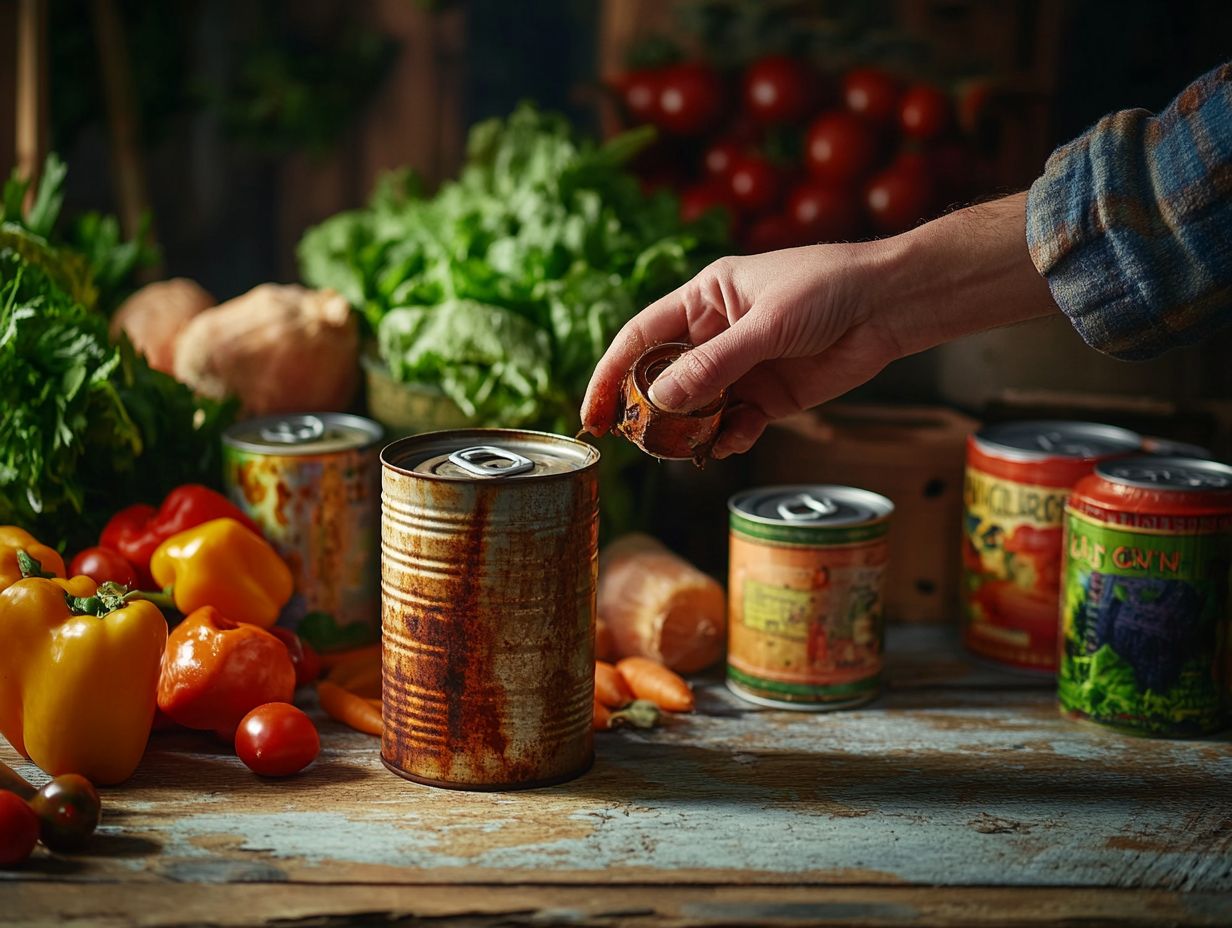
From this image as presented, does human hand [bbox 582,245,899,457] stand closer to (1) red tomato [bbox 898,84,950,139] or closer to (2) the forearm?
(2) the forearm

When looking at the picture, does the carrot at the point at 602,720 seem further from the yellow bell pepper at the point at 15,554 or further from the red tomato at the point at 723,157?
the red tomato at the point at 723,157

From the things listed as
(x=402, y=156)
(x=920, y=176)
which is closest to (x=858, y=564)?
(x=920, y=176)

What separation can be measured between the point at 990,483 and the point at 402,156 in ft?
7.00

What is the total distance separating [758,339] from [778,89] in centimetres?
160

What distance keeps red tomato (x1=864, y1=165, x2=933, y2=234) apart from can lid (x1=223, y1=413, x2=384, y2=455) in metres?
1.32

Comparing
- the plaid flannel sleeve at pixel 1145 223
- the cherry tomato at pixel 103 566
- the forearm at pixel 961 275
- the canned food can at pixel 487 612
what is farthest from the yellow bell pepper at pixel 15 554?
the plaid flannel sleeve at pixel 1145 223

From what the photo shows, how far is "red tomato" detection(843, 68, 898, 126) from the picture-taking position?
119 inches

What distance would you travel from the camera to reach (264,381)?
238 cm

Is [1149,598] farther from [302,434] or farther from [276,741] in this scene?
[302,434]

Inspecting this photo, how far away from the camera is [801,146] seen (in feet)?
10.3

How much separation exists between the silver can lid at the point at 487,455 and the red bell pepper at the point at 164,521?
0.44 m

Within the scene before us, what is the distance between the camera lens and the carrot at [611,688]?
6.33ft

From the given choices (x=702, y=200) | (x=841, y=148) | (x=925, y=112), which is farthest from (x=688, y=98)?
(x=925, y=112)

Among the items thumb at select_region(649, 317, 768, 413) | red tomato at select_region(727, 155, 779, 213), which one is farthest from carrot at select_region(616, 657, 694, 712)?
red tomato at select_region(727, 155, 779, 213)
